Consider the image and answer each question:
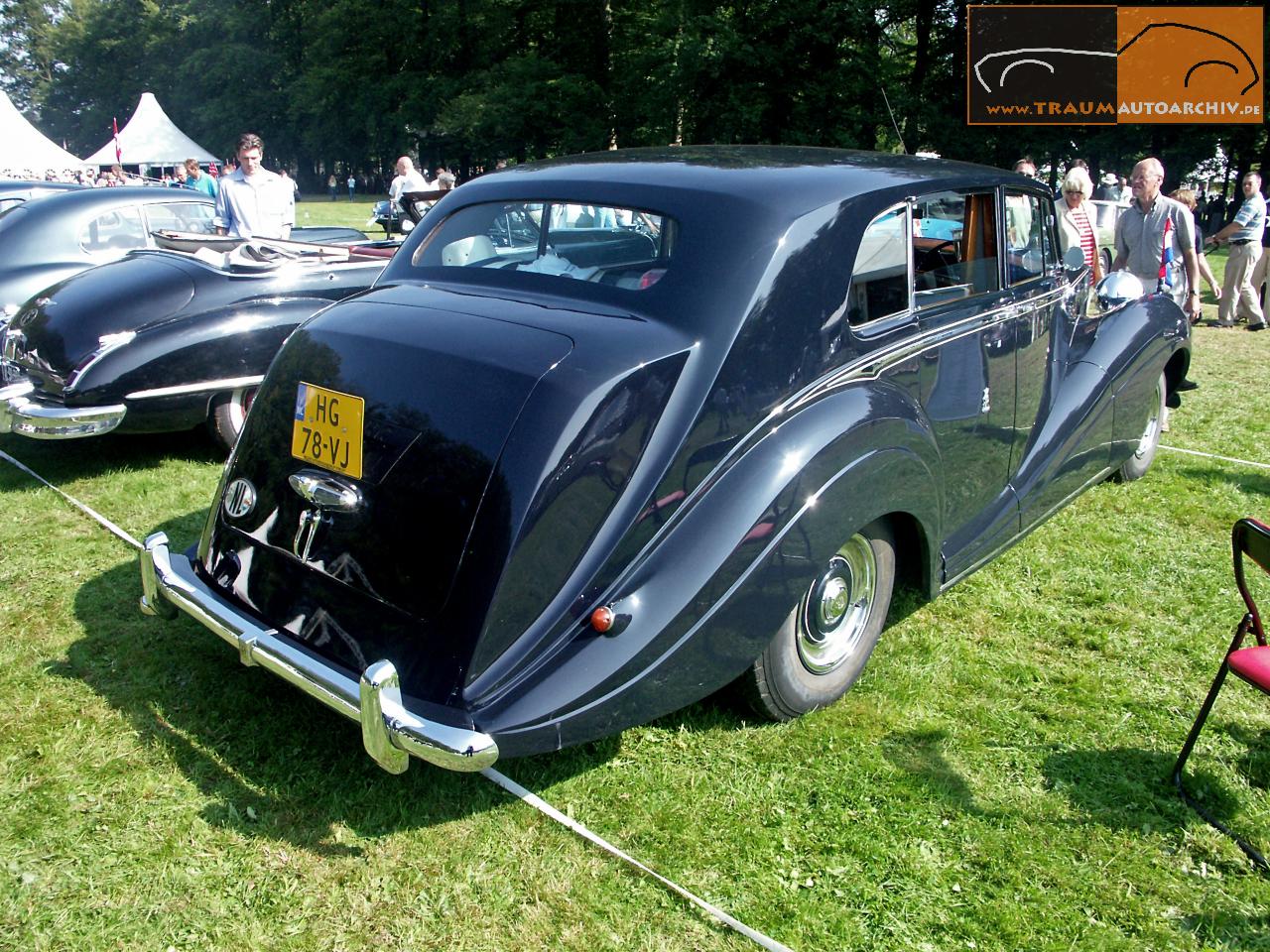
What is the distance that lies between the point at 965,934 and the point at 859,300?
1856 millimetres

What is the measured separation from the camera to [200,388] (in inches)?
216

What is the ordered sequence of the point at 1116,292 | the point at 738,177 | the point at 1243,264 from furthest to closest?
1. the point at 1243,264
2. the point at 1116,292
3. the point at 738,177

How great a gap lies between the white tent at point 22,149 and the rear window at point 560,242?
31.7 metres

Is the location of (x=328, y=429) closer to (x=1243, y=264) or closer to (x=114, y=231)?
(x=114, y=231)

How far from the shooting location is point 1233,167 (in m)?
30.5

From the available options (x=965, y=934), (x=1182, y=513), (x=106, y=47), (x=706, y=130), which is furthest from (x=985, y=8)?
(x=106, y=47)

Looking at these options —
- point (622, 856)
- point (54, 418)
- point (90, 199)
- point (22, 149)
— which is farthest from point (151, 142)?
point (622, 856)

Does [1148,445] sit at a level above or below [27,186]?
below

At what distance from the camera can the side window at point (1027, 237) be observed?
13.1ft

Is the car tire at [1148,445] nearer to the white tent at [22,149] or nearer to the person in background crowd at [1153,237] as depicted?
the person in background crowd at [1153,237]

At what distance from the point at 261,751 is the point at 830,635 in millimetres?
1871

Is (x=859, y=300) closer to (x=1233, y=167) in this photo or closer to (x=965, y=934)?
(x=965, y=934)

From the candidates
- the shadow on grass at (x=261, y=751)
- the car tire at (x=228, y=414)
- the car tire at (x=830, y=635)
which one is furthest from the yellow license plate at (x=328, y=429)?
the car tire at (x=228, y=414)

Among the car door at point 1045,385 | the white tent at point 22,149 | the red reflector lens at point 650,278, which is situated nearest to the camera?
the red reflector lens at point 650,278
